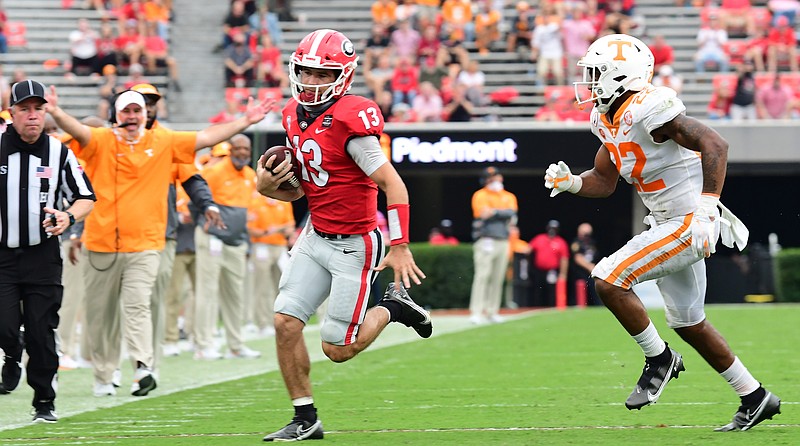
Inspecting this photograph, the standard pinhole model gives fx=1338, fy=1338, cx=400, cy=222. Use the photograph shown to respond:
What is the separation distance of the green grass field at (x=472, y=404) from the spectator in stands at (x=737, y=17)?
12.1m

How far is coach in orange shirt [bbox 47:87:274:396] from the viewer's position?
8.58m

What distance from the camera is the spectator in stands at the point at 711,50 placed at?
23.1 m

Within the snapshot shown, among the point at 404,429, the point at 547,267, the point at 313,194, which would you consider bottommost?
the point at 547,267

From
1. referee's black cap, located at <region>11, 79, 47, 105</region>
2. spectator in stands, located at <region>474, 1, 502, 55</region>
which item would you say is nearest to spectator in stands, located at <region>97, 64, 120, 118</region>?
spectator in stands, located at <region>474, 1, 502, 55</region>

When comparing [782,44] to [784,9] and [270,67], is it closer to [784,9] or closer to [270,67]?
[784,9]

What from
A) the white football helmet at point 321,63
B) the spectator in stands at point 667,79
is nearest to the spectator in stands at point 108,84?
the spectator in stands at point 667,79

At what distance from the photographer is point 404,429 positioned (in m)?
6.63

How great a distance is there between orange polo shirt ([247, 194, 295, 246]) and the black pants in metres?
6.80

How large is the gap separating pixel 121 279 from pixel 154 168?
2.47 feet

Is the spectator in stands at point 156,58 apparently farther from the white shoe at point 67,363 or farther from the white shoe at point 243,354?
the white shoe at point 67,363

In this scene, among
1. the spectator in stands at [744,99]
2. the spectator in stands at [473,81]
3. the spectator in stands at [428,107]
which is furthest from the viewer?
the spectator in stands at [473,81]

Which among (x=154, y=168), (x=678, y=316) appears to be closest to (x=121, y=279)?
(x=154, y=168)

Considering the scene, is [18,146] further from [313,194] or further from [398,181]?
[398,181]

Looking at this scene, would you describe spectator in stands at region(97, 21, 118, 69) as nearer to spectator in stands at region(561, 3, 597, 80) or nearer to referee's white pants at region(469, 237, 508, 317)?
spectator in stands at region(561, 3, 597, 80)
